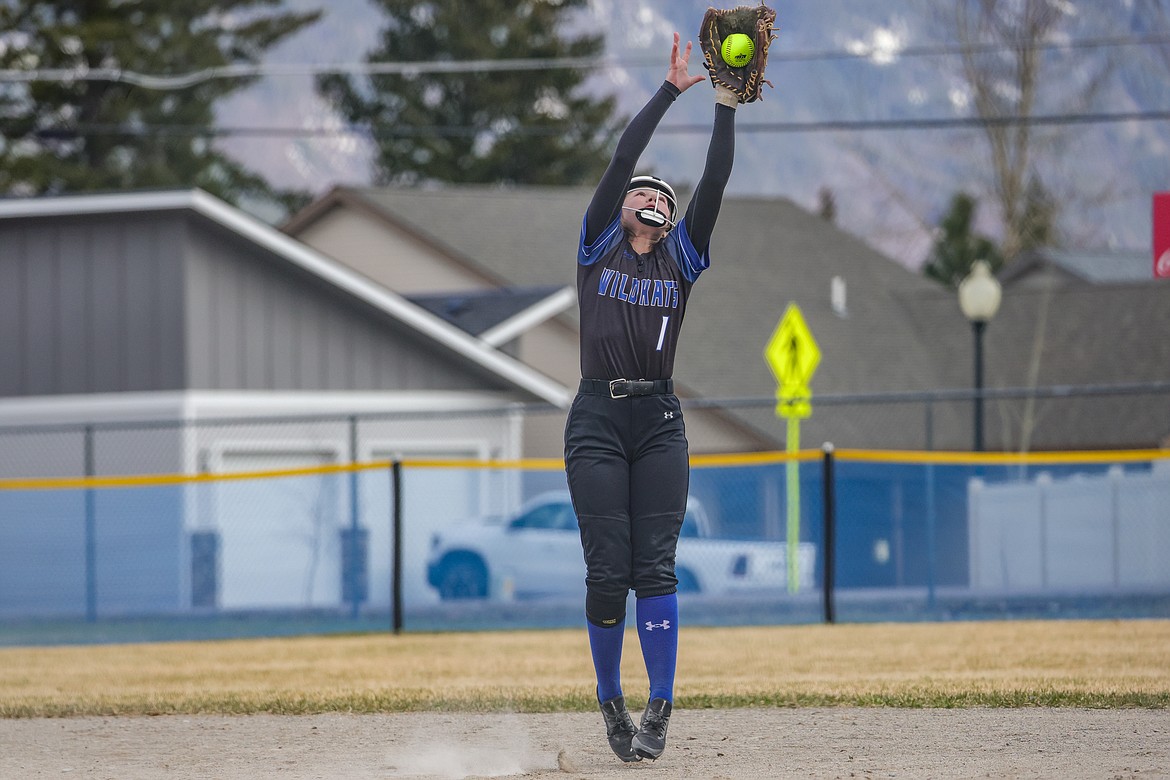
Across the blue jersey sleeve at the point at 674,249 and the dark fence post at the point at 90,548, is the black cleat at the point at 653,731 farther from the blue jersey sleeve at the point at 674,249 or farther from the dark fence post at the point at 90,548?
the dark fence post at the point at 90,548

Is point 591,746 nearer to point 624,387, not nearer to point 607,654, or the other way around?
point 607,654

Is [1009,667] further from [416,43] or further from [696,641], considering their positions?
[416,43]

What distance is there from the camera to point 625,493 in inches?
261

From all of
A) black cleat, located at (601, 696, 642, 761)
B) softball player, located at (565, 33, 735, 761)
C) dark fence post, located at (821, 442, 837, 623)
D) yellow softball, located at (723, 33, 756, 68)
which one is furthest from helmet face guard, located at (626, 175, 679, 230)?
Result: dark fence post, located at (821, 442, 837, 623)

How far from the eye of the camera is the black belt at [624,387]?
6.62 metres

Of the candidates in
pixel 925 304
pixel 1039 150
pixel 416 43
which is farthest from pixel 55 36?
pixel 1039 150

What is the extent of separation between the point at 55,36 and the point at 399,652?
3349 cm

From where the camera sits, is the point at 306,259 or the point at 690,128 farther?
the point at 690,128

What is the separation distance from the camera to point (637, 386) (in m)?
6.64

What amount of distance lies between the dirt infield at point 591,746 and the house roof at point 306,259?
1425cm

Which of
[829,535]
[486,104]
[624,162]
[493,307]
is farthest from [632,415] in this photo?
[486,104]

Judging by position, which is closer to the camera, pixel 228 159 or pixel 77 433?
pixel 77 433

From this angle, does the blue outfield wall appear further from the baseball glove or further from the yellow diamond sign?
the baseball glove

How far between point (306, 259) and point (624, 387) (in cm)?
1667
